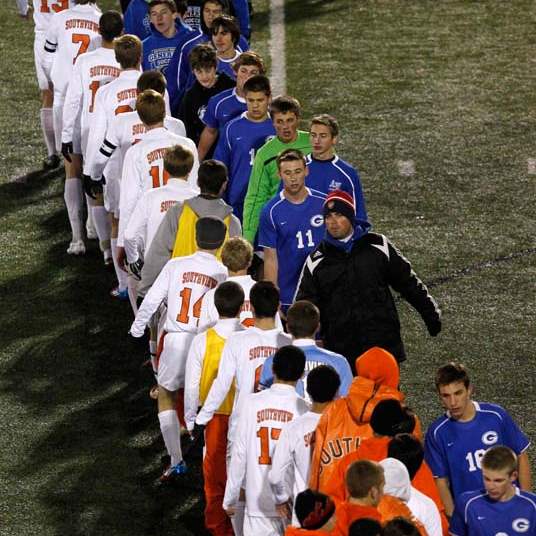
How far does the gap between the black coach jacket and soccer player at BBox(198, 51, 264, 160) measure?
7.13 ft

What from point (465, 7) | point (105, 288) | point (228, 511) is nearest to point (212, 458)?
point (228, 511)

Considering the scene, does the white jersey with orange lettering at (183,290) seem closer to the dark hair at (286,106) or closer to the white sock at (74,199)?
the dark hair at (286,106)

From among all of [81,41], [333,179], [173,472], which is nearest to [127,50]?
[81,41]

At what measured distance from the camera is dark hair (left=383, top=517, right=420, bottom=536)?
5344 millimetres

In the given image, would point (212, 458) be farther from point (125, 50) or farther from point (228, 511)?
point (125, 50)

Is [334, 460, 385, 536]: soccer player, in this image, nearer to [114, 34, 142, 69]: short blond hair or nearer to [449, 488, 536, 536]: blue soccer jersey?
[449, 488, 536, 536]: blue soccer jersey

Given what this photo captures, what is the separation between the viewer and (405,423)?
6.61 metres

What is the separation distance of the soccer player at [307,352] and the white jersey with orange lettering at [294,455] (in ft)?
1.29

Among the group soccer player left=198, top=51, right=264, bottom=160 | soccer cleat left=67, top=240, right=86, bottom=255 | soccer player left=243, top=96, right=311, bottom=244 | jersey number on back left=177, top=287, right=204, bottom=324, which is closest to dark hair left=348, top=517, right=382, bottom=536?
jersey number on back left=177, top=287, right=204, bottom=324

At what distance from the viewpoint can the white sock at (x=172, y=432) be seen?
851cm

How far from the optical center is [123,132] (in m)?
10.3

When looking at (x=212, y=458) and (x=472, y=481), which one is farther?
(x=212, y=458)

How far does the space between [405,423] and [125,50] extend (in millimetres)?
4784

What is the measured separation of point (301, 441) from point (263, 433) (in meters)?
0.27
